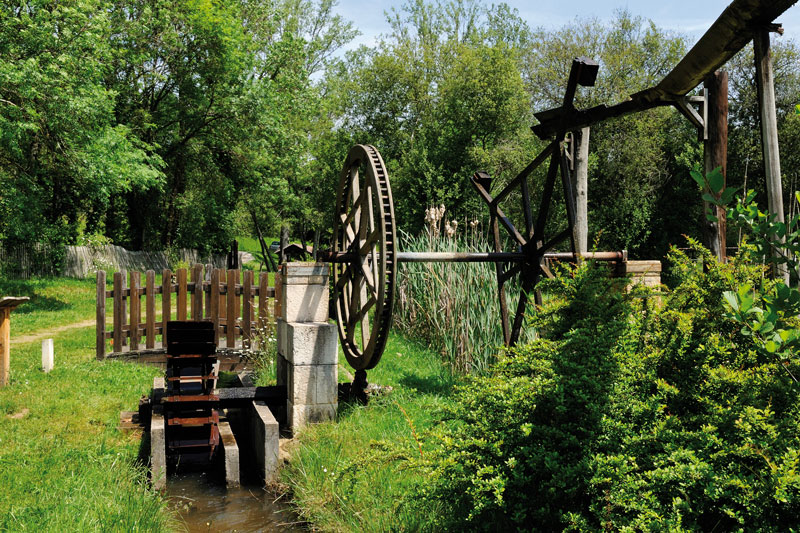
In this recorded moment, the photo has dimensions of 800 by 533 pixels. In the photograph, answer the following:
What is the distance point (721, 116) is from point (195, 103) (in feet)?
77.8

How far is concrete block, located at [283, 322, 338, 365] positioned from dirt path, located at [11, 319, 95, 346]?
741 cm

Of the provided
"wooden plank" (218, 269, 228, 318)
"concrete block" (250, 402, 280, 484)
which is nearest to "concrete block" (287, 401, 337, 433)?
"concrete block" (250, 402, 280, 484)

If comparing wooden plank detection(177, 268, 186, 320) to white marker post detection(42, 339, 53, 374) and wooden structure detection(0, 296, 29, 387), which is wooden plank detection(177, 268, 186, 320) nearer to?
white marker post detection(42, 339, 53, 374)

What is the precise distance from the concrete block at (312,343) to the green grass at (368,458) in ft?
1.96

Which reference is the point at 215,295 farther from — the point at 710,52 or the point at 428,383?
the point at 710,52

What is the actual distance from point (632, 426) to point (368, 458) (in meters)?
1.37

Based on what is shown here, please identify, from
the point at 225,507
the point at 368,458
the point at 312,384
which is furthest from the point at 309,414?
the point at 368,458

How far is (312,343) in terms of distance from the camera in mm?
6207

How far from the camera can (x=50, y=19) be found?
1546 cm

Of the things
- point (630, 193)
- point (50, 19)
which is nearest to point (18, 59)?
point (50, 19)

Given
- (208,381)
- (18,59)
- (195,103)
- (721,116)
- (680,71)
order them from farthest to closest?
(195,103) < (18,59) < (208,381) < (680,71) < (721,116)

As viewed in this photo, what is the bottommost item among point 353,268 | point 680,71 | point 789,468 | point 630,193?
point 789,468

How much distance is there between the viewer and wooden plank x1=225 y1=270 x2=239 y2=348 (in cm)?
1002

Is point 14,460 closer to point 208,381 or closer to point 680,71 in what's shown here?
point 208,381
